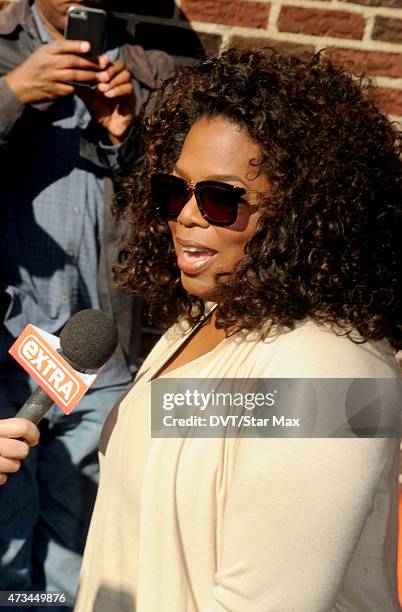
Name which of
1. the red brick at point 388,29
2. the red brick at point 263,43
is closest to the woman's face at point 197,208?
the red brick at point 263,43

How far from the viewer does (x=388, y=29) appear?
10.1ft

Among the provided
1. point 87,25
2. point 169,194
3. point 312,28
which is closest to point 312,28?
point 312,28

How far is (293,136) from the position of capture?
6.05 feet

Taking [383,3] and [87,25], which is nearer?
[87,25]

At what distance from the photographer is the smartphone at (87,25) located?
2.82 m

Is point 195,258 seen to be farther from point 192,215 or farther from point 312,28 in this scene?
point 312,28

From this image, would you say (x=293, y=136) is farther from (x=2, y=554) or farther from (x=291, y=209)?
(x=2, y=554)

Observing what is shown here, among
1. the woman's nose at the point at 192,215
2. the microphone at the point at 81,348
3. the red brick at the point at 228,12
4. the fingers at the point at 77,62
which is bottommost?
the microphone at the point at 81,348

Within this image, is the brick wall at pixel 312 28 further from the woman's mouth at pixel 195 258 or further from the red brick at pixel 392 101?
the woman's mouth at pixel 195 258

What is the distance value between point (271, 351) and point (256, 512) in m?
0.31

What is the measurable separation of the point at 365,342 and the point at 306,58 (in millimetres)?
841

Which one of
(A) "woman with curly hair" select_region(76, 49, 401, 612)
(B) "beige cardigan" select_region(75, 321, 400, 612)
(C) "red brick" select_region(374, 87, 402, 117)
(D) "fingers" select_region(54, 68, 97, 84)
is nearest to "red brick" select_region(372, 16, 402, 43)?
(C) "red brick" select_region(374, 87, 402, 117)

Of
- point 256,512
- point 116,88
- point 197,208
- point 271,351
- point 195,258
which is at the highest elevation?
point 116,88

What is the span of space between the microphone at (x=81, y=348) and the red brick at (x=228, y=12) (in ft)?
5.13
